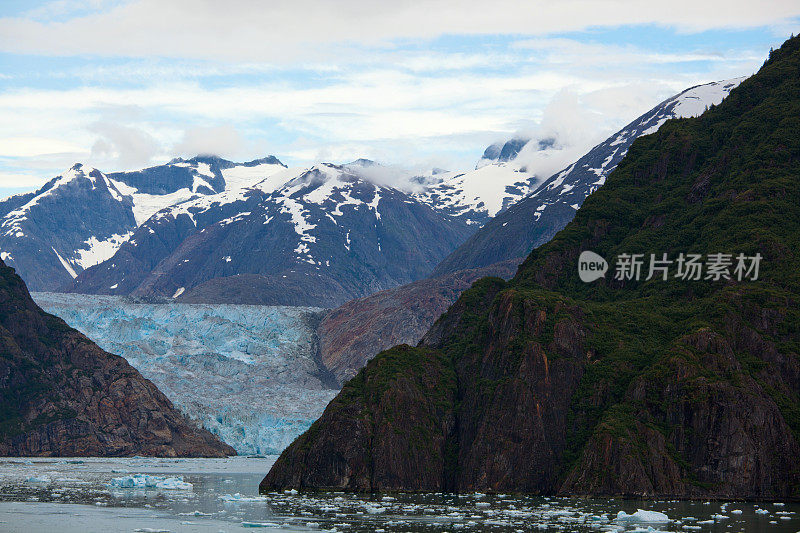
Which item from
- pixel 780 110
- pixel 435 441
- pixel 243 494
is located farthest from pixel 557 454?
pixel 780 110

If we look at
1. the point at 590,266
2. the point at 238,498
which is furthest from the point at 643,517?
the point at 590,266

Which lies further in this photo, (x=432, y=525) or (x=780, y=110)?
(x=780, y=110)

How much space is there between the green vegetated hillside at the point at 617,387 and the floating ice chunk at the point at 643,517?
2291cm

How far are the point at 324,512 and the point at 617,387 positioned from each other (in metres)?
44.9

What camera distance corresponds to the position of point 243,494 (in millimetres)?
125438

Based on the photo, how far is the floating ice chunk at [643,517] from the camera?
92.7 m

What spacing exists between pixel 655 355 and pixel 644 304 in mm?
17280

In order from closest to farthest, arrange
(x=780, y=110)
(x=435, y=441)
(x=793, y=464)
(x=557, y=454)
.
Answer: (x=793, y=464)
(x=557, y=454)
(x=435, y=441)
(x=780, y=110)

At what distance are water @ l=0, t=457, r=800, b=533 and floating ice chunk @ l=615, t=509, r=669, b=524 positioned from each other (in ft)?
2.87

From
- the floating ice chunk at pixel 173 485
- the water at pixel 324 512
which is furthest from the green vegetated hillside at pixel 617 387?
the floating ice chunk at pixel 173 485

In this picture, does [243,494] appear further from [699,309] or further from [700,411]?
[699,309]

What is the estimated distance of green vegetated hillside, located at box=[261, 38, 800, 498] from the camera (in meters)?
119

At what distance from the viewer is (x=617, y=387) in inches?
5143

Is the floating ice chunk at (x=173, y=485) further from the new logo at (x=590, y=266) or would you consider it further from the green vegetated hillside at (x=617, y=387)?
the new logo at (x=590, y=266)
